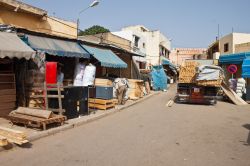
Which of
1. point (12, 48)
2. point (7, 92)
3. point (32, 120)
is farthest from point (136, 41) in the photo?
point (32, 120)

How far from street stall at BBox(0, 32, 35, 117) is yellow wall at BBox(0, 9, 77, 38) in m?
5.66

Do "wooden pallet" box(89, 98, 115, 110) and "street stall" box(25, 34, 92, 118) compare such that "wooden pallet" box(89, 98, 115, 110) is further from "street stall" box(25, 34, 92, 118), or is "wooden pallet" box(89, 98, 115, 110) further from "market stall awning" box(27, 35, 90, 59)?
"market stall awning" box(27, 35, 90, 59)

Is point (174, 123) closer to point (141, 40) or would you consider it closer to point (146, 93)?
point (146, 93)

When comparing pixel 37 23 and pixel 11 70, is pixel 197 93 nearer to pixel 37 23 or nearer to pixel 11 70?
pixel 11 70

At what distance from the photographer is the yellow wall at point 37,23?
17.2m

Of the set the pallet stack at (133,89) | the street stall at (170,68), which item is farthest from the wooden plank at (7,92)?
the street stall at (170,68)

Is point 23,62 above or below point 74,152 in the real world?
above

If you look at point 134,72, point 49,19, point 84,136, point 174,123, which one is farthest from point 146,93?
point 84,136

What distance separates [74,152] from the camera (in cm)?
650

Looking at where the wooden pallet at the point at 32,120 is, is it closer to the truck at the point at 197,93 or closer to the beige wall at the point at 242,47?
the truck at the point at 197,93

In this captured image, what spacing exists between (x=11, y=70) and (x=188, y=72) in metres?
10.6

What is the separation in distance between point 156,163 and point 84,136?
302 centimetres

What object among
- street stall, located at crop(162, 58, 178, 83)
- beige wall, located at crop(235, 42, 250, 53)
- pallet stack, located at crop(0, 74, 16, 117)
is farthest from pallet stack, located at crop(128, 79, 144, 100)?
street stall, located at crop(162, 58, 178, 83)

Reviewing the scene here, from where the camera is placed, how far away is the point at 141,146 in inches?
281
